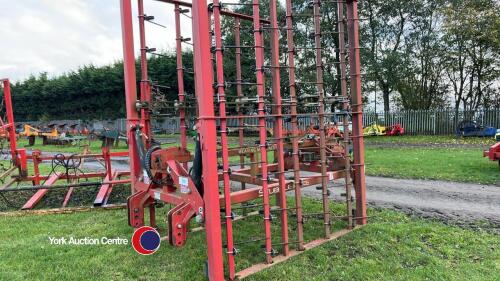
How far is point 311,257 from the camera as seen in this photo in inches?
167

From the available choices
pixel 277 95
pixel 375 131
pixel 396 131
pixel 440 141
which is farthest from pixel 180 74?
pixel 396 131

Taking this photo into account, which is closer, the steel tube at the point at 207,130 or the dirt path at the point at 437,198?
the steel tube at the point at 207,130

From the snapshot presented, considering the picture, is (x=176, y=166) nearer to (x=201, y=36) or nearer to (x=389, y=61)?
(x=201, y=36)

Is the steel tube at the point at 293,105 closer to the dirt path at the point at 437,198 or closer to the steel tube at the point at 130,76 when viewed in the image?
the steel tube at the point at 130,76

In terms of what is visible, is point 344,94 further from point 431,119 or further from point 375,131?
point 431,119

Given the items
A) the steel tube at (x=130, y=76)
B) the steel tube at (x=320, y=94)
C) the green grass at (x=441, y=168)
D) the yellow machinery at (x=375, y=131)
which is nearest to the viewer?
the steel tube at (x=320, y=94)

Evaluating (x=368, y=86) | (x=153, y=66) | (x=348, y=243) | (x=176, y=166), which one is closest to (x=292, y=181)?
(x=348, y=243)

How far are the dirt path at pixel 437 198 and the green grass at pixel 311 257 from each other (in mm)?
713

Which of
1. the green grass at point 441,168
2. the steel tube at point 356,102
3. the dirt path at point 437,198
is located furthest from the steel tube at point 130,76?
the green grass at point 441,168

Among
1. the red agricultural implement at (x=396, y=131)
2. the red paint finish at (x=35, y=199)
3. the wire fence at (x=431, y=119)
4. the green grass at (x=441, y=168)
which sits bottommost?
the green grass at (x=441, y=168)

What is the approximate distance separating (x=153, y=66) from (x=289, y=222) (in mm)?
26347

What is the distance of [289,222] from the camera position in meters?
5.59

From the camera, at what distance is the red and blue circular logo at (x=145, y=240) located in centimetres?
425

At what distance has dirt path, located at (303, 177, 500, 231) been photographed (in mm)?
5789
